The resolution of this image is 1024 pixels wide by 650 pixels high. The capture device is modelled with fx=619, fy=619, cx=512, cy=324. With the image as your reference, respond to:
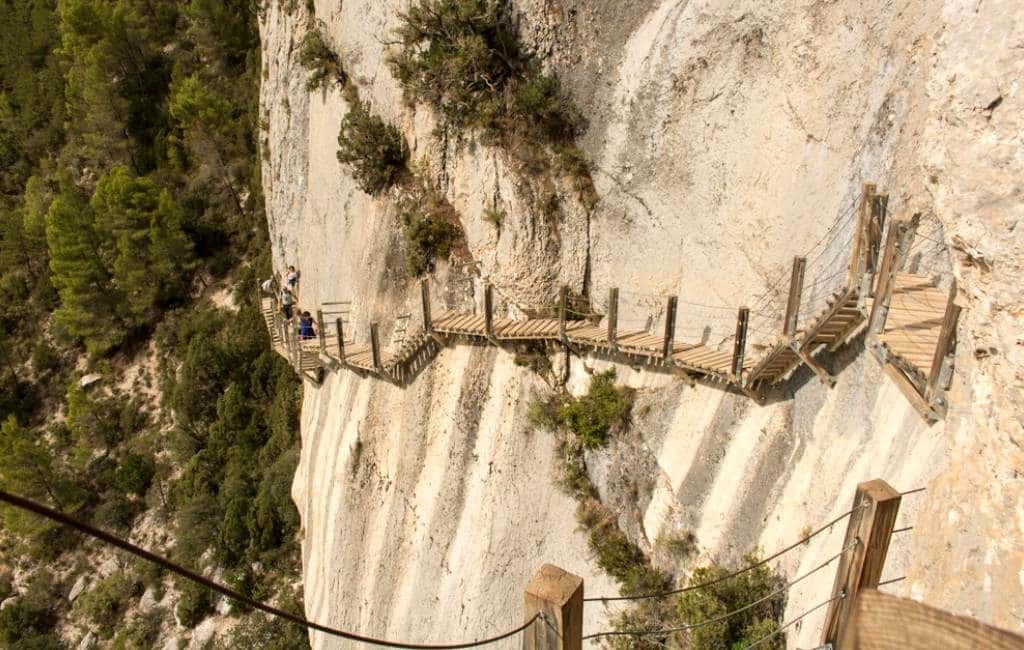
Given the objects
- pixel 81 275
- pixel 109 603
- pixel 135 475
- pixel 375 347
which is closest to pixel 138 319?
pixel 81 275

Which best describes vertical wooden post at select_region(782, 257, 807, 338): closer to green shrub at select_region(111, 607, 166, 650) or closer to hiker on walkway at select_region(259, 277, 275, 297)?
hiker on walkway at select_region(259, 277, 275, 297)

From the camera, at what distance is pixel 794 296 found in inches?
349

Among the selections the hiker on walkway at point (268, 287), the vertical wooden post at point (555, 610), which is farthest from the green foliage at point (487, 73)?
the vertical wooden post at point (555, 610)

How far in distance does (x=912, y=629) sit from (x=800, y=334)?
326 inches

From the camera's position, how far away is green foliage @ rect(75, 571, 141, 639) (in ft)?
89.1

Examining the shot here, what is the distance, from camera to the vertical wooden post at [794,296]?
8.62 meters

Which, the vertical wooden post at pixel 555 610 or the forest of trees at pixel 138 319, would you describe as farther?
the forest of trees at pixel 138 319

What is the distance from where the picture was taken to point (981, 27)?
14.4 ft

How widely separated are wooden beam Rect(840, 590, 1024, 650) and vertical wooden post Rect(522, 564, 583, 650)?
160cm

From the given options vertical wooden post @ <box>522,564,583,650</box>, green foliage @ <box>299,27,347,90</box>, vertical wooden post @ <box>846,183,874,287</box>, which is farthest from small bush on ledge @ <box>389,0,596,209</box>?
vertical wooden post @ <box>522,564,583,650</box>

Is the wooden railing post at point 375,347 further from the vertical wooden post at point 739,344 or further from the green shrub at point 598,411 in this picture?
the vertical wooden post at point 739,344

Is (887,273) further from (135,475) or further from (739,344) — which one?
(135,475)

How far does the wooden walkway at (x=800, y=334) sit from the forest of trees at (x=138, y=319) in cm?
1353

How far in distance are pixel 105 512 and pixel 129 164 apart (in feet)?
72.2
